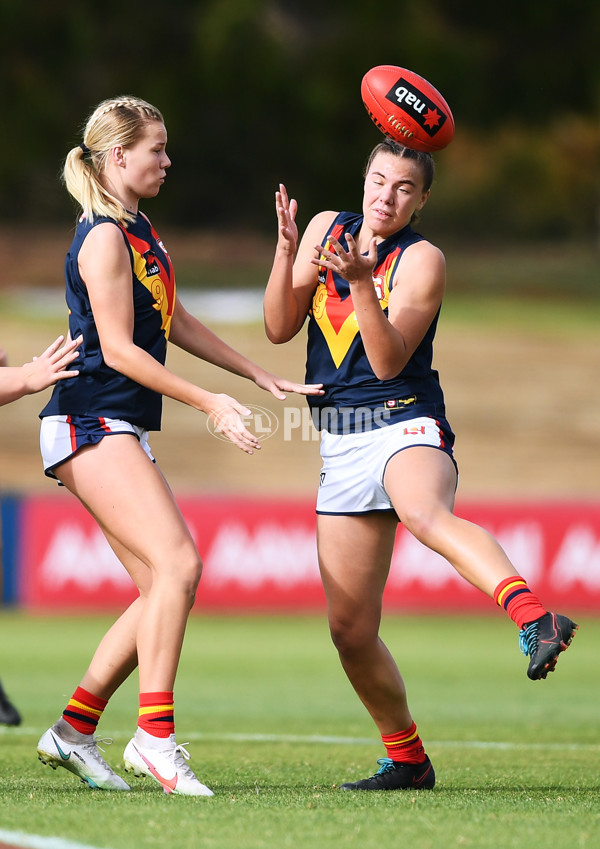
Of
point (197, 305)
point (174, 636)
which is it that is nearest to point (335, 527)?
point (174, 636)

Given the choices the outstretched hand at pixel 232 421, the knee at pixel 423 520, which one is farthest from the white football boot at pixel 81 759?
the knee at pixel 423 520

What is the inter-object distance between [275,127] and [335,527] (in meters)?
35.9

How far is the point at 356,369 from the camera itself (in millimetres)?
4992

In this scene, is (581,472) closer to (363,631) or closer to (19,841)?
(363,631)

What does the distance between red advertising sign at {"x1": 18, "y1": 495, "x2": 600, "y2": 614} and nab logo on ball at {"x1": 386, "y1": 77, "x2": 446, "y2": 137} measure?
977 centimetres

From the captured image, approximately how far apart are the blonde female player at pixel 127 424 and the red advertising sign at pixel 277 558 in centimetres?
1000

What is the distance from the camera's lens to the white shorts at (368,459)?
4.84 metres

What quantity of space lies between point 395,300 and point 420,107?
79cm

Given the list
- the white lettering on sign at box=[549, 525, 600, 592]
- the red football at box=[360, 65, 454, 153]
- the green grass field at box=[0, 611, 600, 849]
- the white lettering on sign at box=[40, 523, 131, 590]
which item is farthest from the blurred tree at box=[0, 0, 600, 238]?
the red football at box=[360, 65, 454, 153]

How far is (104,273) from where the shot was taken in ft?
15.0

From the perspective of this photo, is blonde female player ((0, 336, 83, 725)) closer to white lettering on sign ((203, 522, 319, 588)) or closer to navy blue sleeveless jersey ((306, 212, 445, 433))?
navy blue sleeveless jersey ((306, 212, 445, 433))

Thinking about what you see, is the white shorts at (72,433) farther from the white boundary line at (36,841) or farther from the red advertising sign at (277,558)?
the red advertising sign at (277,558)

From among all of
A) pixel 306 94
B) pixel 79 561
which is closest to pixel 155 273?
pixel 79 561

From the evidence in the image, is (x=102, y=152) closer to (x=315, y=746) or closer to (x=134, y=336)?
(x=134, y=336)
